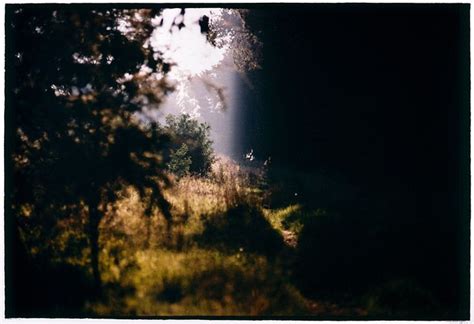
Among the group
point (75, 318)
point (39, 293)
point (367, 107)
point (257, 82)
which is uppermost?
point (257, 82)

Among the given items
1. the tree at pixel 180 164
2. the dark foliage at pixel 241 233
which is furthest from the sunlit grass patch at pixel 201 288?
the tree at pixel 180 164

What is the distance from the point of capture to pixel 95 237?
3.77 metres

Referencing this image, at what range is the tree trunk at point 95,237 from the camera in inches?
146

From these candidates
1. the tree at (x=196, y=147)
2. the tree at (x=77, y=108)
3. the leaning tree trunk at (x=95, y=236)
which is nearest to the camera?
the tree at (x=77, y=108)

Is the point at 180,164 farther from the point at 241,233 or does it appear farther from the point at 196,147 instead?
the point at 241,233

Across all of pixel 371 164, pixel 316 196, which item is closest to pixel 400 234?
pixel 371 164

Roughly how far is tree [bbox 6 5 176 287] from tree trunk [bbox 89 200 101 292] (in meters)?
0.01

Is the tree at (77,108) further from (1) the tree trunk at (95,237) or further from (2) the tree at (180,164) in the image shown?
(2) the tree at (180,164)

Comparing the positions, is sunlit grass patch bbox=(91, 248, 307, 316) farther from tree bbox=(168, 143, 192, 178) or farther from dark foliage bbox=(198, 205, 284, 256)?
tree bbox=(168, 143, 192, 178)

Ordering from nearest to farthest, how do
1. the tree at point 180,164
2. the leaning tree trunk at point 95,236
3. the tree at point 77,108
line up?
the tree at point 77,108
the leaning tree trunk at point 95,236
the tree at point 180,164

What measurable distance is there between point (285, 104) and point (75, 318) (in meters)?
5.84

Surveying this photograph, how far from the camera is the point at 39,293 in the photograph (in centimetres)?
370

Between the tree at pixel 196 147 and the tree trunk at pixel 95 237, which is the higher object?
the tree at pixel 196 147

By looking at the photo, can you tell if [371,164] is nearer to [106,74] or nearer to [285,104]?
[285,104]
